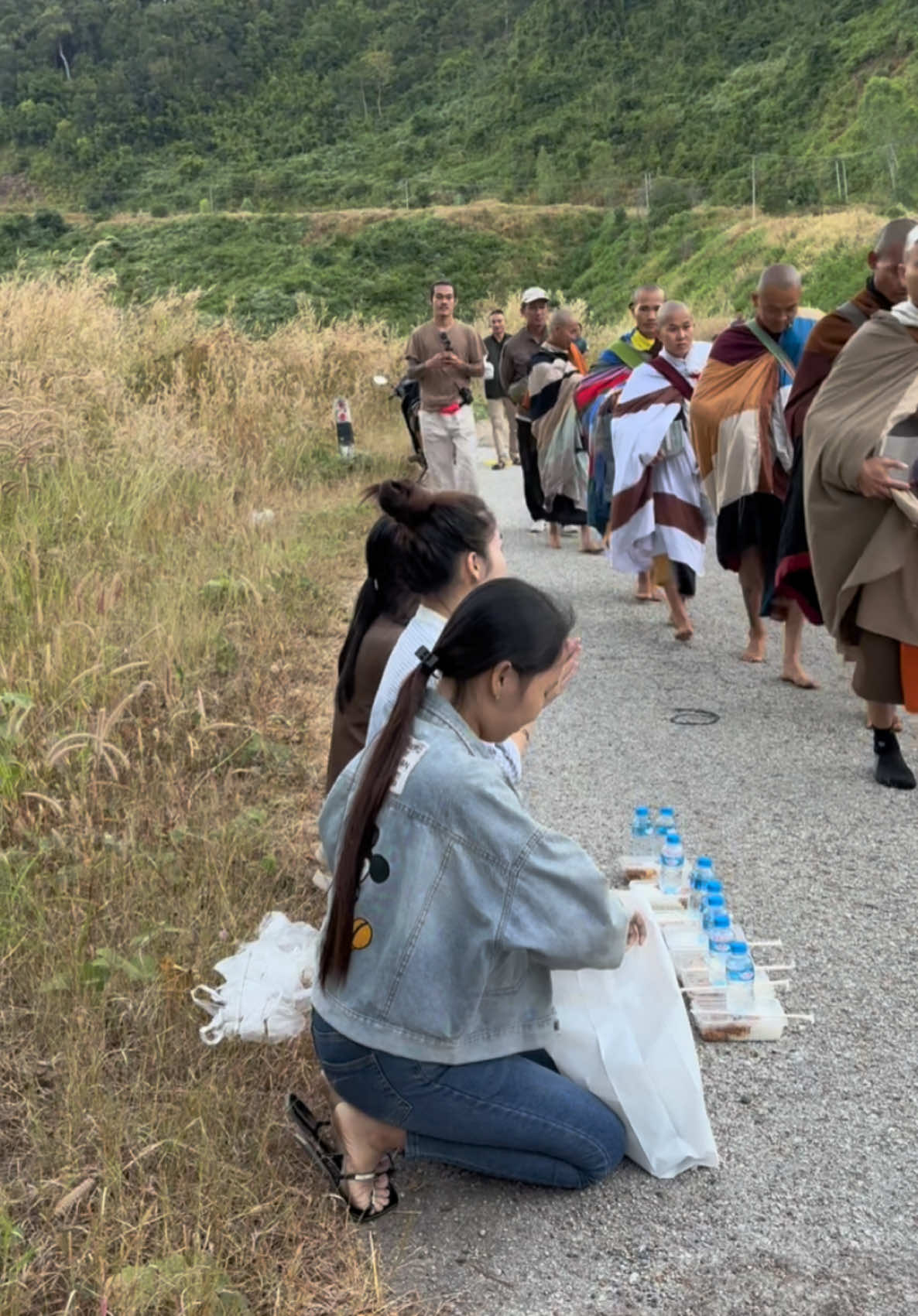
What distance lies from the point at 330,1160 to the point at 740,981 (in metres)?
1.30

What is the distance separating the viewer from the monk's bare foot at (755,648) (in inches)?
290

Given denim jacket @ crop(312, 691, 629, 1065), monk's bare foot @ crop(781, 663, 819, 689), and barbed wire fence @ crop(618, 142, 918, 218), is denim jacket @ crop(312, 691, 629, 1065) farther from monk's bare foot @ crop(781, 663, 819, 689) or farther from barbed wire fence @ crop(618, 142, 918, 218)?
barbed wire fence @ crop(618, 142, 918, 218)

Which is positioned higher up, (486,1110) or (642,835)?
(486,1110)

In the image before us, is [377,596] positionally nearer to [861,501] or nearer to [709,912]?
[709,912]

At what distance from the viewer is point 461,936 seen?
2.71 meters

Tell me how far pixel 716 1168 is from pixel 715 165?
56382 mm

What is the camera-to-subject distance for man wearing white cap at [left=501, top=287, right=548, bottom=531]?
11648 millimetres

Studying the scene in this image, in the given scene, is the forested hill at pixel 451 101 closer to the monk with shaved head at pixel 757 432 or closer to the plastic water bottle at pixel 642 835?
the monk with shaved head at pixel 757 432

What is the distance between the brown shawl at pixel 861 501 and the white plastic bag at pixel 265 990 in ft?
9.20

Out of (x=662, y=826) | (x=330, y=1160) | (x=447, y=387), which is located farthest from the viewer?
(x=447, y=387)

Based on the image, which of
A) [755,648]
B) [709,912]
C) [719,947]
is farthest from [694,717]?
[719,947]

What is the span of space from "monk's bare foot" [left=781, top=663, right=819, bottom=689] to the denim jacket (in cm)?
426

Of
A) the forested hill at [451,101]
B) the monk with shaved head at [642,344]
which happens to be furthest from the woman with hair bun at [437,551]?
the forested hill at [451,101]

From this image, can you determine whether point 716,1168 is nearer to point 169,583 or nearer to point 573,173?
point 169,583
